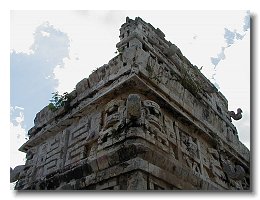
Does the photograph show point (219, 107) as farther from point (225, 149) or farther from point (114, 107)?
point (114, 107)

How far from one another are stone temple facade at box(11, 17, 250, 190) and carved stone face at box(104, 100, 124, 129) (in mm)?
17

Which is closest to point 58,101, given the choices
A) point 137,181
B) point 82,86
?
point 82,86

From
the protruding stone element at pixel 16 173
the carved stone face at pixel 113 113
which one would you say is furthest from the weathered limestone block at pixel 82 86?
the protruding stone element at pixel 16 173

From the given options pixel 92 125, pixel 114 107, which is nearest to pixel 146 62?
pixel 114 107

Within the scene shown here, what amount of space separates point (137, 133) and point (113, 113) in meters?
0.83

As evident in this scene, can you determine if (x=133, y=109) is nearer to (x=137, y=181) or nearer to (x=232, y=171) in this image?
(x=137, y=181)

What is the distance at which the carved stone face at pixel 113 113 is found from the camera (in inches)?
186

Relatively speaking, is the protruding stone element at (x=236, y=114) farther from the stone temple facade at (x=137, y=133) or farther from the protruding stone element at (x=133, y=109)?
the protruding stone element at (x=133, y=109)

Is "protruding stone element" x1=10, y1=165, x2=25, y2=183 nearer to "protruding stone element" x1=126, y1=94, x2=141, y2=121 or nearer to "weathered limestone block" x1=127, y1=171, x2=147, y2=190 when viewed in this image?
"protruding stone element" x1=126, y1=94, x2=141, y2=121

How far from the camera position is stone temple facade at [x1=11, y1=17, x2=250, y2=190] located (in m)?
4.23

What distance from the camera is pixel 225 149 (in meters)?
6.63

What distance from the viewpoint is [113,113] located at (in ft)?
16.2

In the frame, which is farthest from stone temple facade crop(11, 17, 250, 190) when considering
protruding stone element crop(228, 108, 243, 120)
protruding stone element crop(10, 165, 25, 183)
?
protruding stone element crop(228, 108, 243, 120)

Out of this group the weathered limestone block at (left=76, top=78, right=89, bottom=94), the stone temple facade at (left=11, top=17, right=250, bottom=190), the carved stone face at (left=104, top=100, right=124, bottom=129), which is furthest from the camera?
the weathered limestone block at (left=76, top=78, right=89, bottom=94)
